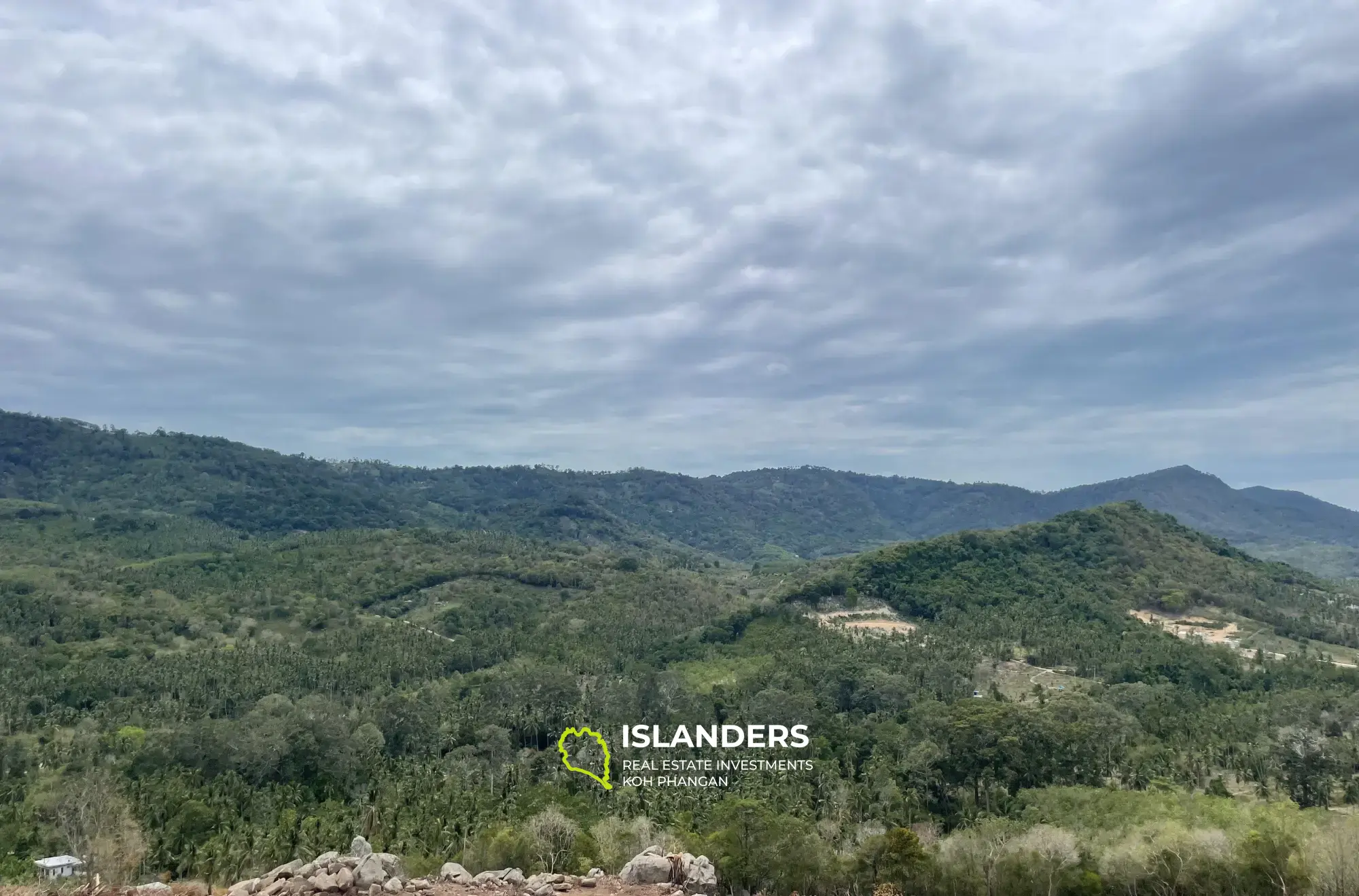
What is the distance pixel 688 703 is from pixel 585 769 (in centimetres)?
1747

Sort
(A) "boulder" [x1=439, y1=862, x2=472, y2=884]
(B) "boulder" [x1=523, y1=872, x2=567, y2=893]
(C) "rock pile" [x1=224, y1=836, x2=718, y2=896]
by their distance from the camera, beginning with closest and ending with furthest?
(C) "rock pile" [x1=224, y1=836, x2=718, y2=896]
(B) "boulder" [x1=523, y1=872, x2=567, y2=893]
(A) "boulder" [x1=439, y1=862, x2=472, y2=884]

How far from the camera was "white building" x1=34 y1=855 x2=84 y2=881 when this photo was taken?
113ft

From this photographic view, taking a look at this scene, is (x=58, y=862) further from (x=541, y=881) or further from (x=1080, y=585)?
(x=1080, y=585)

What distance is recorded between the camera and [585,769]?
6062 centimetres

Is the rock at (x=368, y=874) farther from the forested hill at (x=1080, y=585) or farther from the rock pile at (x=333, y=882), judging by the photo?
the forested hill at (x=1080, y=585)

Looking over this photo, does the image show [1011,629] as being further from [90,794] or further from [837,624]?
[90,794]

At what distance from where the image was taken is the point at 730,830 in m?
35.9

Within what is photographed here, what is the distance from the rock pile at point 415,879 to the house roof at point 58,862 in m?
17.5

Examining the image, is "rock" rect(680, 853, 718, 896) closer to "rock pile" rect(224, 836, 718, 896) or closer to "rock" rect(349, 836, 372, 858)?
"rock pile" rect(224, 836, 718, 896)

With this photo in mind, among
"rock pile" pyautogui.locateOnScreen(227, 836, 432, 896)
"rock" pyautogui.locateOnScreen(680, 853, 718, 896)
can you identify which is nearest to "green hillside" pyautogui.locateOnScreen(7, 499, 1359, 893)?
"rock" pyautogui.locateOnScreen(680, 853, 718, 896)

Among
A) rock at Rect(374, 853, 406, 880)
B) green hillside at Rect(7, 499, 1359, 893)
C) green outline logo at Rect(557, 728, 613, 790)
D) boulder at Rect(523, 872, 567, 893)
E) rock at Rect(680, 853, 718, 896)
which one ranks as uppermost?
rock at Rect(374, 853, 406, 880)

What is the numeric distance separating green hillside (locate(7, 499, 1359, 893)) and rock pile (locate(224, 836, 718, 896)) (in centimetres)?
812

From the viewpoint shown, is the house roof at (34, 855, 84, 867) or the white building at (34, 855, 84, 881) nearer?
the white building at (34, 855, 84, 881)

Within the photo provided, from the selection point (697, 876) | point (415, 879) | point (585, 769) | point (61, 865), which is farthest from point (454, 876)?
point (585, 769)
